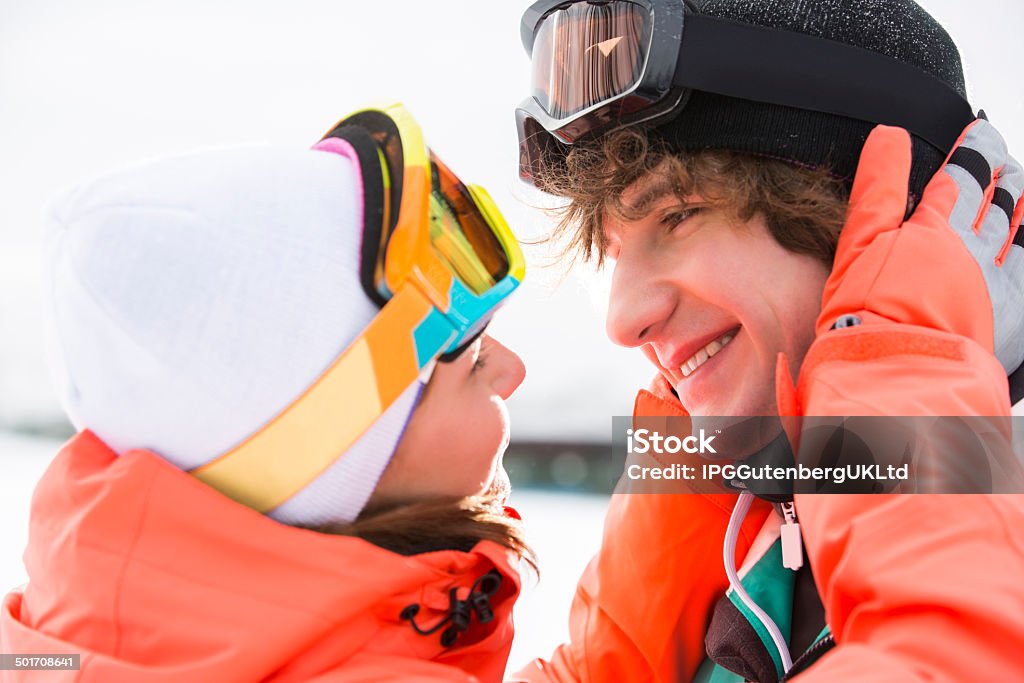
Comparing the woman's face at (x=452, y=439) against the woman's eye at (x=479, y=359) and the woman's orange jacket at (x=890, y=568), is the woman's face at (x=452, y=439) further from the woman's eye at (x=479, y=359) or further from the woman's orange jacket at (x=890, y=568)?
the woman's orange jacket at (x=890, y=568)

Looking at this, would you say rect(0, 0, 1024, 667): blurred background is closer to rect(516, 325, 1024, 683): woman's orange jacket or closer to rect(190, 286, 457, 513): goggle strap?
rect(516, 325, 1024, 683): woman's orange jacket

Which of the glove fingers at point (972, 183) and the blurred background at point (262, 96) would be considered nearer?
the glove fingers at point (972, 183)

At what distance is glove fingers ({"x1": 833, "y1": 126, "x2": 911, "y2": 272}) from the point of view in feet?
3.26

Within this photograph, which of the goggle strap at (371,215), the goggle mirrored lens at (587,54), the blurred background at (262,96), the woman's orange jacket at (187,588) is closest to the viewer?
the woman's orange jacket at (187,588)

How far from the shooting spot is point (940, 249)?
95 centimetres

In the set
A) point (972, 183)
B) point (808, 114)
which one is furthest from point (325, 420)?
point (972, 183)

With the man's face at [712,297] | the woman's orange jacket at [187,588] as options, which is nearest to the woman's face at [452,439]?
the woman's orange jacket at [187,588]

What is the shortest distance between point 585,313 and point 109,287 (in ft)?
7.87

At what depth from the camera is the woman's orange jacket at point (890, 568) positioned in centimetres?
67

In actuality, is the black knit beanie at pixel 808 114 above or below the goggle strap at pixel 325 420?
above

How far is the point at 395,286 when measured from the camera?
89 cm

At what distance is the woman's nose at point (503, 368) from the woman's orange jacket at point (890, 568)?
0.30 m

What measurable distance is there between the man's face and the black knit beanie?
9 centimetres

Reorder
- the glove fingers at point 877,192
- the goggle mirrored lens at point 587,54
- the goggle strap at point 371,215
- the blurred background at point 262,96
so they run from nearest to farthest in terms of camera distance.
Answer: the goggle strap at point 371,215
the glove fingers at point 877,192
the goggle mirrored lens at point 587,54
the blurred background at point 262,96
